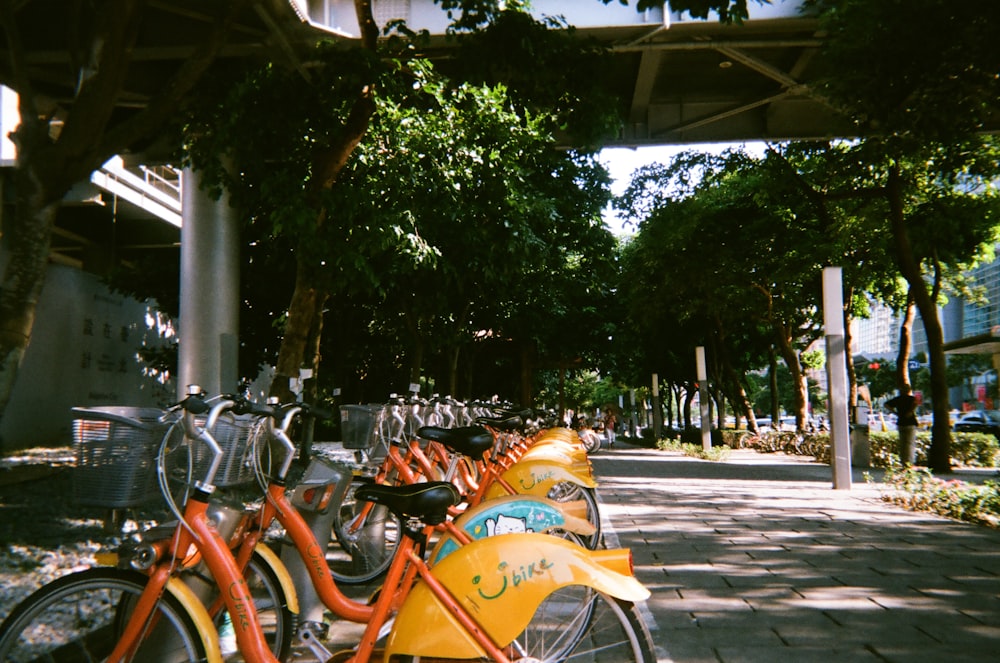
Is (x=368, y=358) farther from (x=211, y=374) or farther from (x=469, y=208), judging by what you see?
(x=469, y=208)

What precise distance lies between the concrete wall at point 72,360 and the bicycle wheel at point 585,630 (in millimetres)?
13432

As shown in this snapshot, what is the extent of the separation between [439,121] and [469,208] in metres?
1.46

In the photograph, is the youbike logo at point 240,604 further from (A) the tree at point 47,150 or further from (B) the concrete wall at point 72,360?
(B) the concrete wall at point 72,360

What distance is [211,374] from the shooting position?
13.5 meters

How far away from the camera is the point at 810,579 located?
235 inches

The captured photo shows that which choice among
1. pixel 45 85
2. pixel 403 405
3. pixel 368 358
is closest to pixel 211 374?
pixel 45 85

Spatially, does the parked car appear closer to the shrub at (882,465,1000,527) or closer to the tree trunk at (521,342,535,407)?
the tree trunk at (521,342,535,407)

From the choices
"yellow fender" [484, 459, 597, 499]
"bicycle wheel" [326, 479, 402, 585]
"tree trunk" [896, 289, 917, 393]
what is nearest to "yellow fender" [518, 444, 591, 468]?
"yellow fender" [484, 459, 597, 499]

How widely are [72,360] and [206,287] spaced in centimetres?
500

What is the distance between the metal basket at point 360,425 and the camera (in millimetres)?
6562

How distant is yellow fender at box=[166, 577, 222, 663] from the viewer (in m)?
2.91

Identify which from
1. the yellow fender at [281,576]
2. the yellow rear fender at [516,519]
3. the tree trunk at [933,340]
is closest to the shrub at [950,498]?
the tree trunk at [933,340]

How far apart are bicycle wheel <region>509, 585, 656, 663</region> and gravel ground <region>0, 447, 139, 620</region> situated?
7.25ft

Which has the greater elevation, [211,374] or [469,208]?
[469,208]
